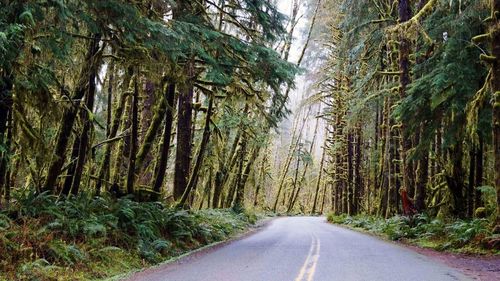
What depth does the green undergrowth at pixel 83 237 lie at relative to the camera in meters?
7.96

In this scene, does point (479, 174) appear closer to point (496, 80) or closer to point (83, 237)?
point (496, 80)

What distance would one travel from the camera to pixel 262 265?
9539mm

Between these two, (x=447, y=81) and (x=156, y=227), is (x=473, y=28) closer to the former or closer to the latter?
(x=447, y=81)

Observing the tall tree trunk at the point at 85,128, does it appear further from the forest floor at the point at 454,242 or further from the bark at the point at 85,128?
the forest floor at the point at 454,242

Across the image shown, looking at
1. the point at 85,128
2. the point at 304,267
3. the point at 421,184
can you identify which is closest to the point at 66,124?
the point at 85,128

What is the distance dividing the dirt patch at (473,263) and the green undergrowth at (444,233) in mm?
402

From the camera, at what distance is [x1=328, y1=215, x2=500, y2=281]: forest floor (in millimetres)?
9954

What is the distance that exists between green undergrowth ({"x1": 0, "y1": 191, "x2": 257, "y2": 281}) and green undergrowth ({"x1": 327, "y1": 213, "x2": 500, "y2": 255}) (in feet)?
24.9

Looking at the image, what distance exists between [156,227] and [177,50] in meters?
5.50

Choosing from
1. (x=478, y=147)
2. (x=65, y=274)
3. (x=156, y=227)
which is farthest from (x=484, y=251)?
(x=65, y=274)

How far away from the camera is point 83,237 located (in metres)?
9.83

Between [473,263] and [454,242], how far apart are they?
2.78 meters

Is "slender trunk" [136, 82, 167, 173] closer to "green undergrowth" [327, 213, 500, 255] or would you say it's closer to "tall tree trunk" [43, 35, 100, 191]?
"tall tree trunk" [43, 35, 100, 191]

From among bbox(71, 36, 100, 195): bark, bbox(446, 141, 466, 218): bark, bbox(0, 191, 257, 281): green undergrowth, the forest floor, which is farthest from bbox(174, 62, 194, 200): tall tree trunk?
bbox(446, 141, 466, 218): bark
